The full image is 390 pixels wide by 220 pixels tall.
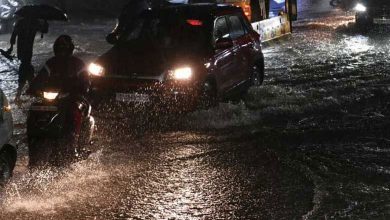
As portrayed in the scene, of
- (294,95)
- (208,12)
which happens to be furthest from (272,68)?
(208,12)

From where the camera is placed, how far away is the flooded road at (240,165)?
5352 mm

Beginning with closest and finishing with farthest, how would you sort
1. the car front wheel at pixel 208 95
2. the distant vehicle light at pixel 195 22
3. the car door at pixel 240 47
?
the car front wheel at pixel 208 95 → the distant vehicle light at pixel 195 22 → the car door at pixel 240 47

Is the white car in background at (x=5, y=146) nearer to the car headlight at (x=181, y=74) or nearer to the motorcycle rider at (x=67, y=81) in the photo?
the motorcycle rider at (x=67, y=81)

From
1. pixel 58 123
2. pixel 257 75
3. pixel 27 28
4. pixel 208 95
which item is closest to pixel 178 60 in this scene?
pixel 208 95

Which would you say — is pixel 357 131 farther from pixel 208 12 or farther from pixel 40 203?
pixel 40 203

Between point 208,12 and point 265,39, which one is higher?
point 208,12

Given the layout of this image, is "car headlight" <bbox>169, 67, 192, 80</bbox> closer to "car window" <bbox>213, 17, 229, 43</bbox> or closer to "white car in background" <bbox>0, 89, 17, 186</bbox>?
"car window" <bbox>213, 17, 229, 43</bbox>

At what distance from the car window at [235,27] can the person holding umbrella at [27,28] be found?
3.35m

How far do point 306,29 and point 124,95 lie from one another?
16.1 meters

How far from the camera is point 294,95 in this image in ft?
34.8

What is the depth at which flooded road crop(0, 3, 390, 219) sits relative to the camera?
211 inches

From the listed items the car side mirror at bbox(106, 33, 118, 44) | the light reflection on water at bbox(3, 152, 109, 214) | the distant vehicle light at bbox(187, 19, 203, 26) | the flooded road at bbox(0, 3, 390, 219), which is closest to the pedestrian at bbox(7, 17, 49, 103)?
the flooded road at bbox(0, 3, 390, 219)

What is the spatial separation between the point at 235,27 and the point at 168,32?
4.78 feet

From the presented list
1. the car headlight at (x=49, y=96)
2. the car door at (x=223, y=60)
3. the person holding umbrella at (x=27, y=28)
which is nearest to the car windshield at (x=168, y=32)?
the car door at (x=223, y=60)
